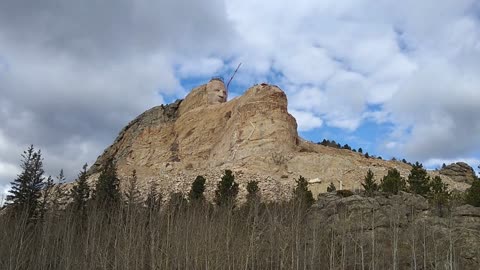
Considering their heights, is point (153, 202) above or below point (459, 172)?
below

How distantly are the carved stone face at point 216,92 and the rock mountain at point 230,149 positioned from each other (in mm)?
146

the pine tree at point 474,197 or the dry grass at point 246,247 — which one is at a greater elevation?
the pine tree at point 474,197

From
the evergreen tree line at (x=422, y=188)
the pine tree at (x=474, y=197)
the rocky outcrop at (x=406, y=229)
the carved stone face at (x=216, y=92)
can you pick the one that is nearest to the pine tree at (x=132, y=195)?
the rocky outcrop at (x=406, y=229)

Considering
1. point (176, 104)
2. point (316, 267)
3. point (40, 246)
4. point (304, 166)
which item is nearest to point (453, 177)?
point (304, 166)

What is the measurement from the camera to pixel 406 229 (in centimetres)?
2688

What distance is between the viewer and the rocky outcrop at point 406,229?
2477 centimetres

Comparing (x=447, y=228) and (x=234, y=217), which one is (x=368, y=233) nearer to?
(x=447, y=228)

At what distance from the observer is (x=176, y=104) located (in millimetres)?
80000

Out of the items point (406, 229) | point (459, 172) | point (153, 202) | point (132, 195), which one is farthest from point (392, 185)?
point (459, 172)

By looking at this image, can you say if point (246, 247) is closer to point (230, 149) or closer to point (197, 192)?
point (197, 192)

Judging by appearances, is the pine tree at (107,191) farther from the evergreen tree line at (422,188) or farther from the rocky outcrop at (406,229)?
the evergreen tree line at (422,188)

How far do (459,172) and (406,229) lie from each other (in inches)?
1976

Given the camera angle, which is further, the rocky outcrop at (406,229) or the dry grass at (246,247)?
the rocky outcrop at (406,229)

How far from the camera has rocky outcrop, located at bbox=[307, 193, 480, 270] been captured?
24.8 meters
